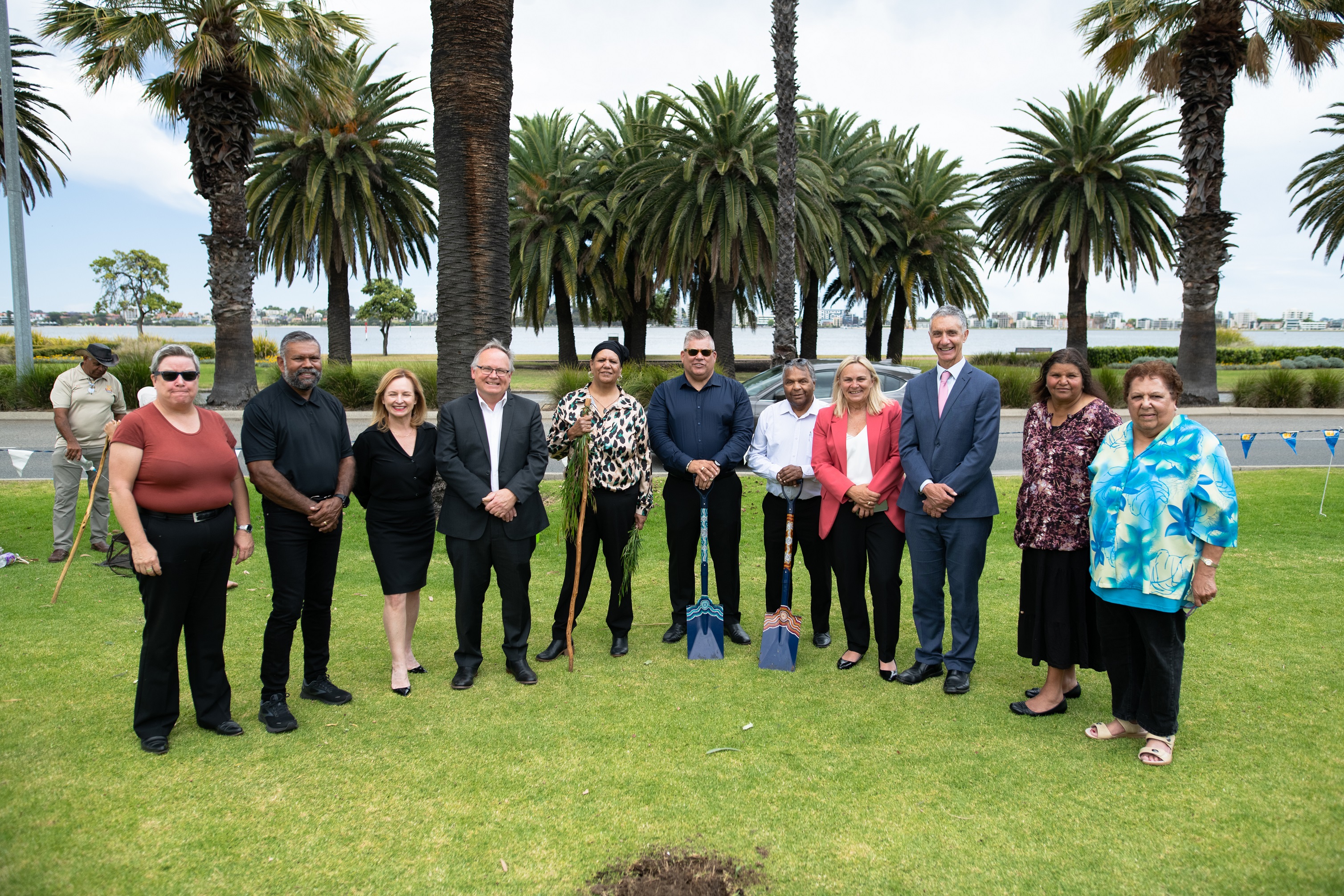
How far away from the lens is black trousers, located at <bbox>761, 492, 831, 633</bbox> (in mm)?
5570

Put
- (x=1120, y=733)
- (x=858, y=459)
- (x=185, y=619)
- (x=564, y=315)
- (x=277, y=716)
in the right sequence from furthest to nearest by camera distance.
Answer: (x=564, y=315)
(x=858, y=459)
(x=277, y=716)
(x=1120, y=733)
(x=185, y=619)

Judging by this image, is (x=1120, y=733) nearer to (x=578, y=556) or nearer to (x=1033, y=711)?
(x=1033, y=711)

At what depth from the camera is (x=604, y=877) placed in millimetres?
3072

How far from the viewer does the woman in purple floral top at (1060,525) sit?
172 inches

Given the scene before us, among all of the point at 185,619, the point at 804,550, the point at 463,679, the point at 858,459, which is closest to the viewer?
the point at 185,619

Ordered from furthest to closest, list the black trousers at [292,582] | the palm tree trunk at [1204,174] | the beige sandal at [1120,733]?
the palm tree trunk at [1204,174] < the black trousers at [292,582] < the beige sandal at [1120,733]

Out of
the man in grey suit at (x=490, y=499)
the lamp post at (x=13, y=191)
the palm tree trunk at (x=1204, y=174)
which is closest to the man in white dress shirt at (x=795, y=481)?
the man in grey suit at (x=490, y=499)

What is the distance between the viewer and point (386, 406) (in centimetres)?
479

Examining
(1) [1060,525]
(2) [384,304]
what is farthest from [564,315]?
(2) [384,304]

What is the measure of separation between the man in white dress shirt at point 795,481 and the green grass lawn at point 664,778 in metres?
0.41

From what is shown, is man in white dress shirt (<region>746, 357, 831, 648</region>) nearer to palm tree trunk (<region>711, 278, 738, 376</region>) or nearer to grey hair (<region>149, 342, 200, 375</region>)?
grey hair (<region>149, 342, 200, 375</region>)

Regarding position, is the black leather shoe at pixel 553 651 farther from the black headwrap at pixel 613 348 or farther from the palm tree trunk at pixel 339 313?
the palm tree trunk at pixel 339 313

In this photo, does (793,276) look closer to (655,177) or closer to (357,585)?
(357,585)

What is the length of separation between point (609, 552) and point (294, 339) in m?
2.27
